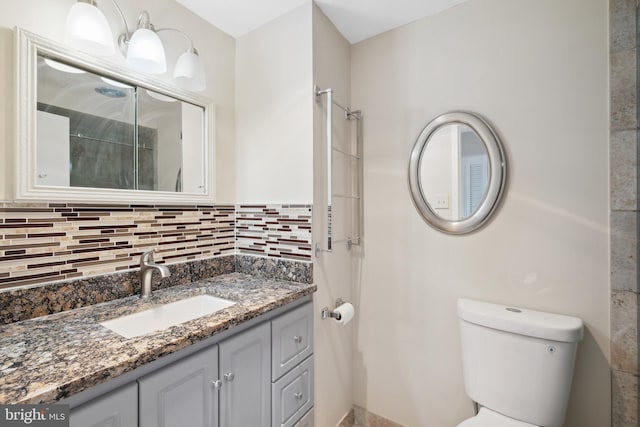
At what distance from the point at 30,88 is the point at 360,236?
5.04 ft

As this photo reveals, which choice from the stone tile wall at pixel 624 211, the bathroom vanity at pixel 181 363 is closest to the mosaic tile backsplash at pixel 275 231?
the bathroom vanity at pixel 181 363

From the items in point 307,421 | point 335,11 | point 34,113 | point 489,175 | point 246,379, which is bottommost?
point 307,421

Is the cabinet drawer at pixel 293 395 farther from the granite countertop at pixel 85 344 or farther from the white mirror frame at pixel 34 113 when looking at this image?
the white mirror frame at pixel 34 113

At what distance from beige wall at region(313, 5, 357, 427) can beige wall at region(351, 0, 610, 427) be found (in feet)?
0.34

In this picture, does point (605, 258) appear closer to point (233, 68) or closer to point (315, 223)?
point (315, 223)

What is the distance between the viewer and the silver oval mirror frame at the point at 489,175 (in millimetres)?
1330

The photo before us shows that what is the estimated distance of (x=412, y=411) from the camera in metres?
1.57

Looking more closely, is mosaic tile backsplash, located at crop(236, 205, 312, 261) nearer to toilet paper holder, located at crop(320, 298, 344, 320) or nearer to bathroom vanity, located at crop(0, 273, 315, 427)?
bathroom vanity, located at crop(0, 273, 315, 427)

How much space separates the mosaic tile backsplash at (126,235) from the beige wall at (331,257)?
0.17 m

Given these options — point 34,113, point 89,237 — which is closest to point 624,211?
point 89,237

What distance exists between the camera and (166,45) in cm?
137

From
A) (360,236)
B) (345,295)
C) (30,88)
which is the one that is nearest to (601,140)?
(360,236)

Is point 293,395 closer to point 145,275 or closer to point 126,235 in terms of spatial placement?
point 145,275

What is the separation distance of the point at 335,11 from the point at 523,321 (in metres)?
1.68
